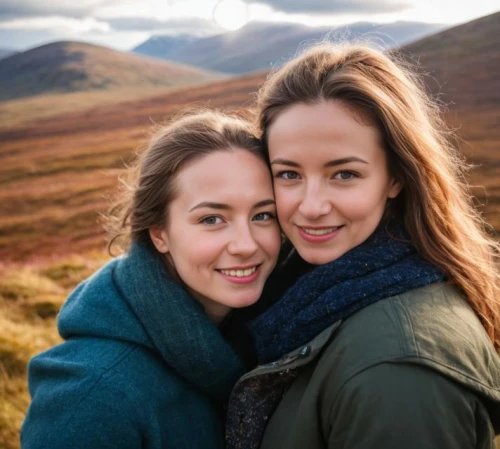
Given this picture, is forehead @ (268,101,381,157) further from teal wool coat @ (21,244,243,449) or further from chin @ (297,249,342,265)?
teal wool coat @ (21,244,243,449)

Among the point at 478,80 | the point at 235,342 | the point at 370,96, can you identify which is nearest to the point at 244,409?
the point at 235,342

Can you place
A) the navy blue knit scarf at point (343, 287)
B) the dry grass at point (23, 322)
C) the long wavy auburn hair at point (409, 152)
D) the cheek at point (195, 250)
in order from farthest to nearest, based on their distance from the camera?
the dry grass at point (23, 322) → the cheek at point (195, 250) → the long wavy auburn hair at point (409, 152) → the navy blue knit scarf at point (343, 287)

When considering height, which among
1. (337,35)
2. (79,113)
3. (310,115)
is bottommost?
(79,113)

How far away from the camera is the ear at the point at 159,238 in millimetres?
3439

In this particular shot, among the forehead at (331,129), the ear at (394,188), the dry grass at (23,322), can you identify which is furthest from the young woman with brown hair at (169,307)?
the dry grass at (23,322)

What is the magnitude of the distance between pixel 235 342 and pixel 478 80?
41.8 m

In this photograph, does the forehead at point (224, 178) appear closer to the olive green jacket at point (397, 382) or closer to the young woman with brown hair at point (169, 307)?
the young woman with brown hair at point (169, 307)

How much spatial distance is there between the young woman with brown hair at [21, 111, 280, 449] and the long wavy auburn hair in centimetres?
53

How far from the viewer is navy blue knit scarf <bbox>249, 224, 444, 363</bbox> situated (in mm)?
2486

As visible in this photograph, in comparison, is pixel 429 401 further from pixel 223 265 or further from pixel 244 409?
pixel 223 265

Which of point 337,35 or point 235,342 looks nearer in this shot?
point 235,342

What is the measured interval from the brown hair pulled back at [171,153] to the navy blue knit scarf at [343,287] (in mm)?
1048

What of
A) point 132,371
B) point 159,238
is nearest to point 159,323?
point 132,371

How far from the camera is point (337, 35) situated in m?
4.25
